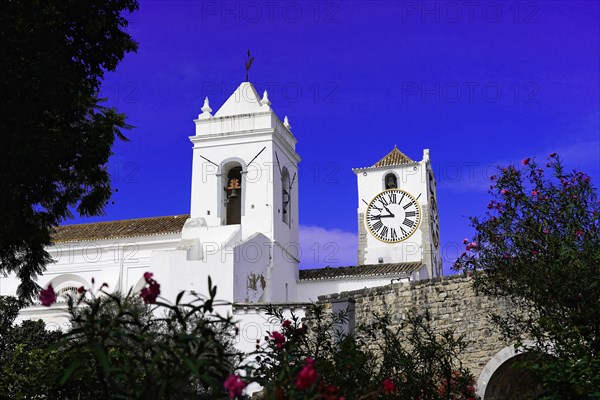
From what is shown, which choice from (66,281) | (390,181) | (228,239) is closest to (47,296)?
(228,239)

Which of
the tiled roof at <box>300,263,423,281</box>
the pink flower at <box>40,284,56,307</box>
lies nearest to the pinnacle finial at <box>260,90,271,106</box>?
the tiled roof at <box>300,263,423,281</box>

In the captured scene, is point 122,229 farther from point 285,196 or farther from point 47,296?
point 47,296

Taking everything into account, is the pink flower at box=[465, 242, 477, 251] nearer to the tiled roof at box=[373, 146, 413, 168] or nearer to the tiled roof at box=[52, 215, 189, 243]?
the tiled roof at box=[52, 215, 189, 243]

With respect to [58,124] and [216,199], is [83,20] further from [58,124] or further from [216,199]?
[216,199]

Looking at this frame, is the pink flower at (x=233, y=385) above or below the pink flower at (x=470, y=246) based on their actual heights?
below

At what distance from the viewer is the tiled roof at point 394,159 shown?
133 ft

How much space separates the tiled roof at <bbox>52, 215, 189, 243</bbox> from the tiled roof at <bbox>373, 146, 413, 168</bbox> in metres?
15.6

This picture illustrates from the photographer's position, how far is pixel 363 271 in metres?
28.8

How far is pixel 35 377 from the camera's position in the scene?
46.8 feet

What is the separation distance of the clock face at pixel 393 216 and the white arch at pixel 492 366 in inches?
1013

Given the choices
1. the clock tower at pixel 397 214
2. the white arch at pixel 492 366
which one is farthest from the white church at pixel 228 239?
the white arch at pixel 492 366

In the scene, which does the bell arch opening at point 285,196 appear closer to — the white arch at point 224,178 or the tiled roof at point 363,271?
the white arch at point 224,178

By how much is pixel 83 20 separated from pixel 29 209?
2990mm

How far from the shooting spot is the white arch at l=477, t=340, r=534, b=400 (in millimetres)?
12422
